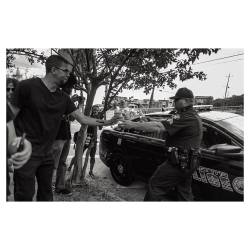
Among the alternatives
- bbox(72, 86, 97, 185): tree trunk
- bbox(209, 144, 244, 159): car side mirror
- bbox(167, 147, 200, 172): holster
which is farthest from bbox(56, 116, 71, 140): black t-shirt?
bbox(209, 144, 244, 159): car side mirror

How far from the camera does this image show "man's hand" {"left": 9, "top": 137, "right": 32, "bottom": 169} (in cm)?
224

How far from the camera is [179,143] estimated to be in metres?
2.97

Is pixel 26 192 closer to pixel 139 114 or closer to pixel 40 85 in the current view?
pixel 40 85

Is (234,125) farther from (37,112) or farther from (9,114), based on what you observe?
(9,114)

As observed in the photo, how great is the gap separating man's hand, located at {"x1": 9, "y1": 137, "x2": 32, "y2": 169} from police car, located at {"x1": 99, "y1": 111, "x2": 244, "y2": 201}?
6.47 feet

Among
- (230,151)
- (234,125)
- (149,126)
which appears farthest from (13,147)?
(234,125)

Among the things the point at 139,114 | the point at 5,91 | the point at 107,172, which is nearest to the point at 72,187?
the point at 107,172

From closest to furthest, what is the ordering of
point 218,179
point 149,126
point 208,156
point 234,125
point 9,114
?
point 9,114 < point 149,126 < point 218,179 < point 208,156 < point 234,125

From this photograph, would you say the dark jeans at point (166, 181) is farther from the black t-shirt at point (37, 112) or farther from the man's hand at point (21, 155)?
the man's hand at point (21, 155)

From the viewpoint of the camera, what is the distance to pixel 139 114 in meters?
5.04

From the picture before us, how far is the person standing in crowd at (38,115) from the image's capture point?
7.63 ft

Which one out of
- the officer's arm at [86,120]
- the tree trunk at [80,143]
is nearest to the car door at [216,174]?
the officer's arm at [86,120]

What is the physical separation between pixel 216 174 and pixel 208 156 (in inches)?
9.1

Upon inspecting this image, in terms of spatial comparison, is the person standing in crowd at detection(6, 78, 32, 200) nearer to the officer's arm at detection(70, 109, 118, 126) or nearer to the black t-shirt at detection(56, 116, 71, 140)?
the officer's arm at detection(70, 109, 118, 126)
